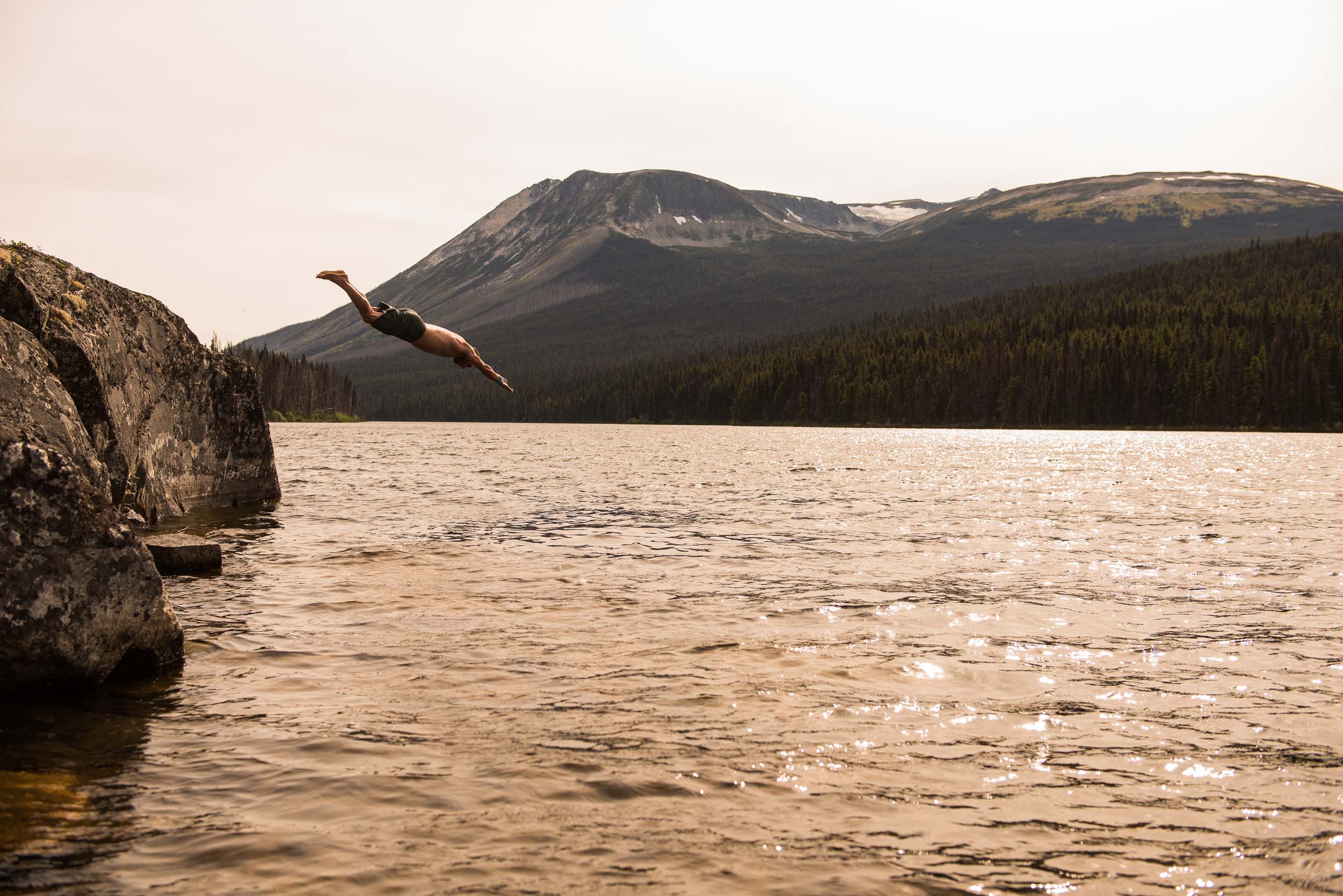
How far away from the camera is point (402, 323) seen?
13258 millimetres

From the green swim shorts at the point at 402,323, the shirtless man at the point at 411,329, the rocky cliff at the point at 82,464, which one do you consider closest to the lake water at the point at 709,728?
the rocky cliff at the point at 82,464

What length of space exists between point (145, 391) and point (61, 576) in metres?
11.9

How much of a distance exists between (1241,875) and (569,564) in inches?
489

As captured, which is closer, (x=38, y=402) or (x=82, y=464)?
(x=38, y=402)

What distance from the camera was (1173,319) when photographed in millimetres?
144000

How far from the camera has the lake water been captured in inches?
205

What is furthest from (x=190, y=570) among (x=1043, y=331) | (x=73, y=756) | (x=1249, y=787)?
(x=1043, y=331)

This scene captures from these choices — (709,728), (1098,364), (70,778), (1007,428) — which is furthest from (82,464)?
(1007,428)

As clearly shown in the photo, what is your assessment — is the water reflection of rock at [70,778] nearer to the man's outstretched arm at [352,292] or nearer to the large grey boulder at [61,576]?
the large grey boulder at [61,576]

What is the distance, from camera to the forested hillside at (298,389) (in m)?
148

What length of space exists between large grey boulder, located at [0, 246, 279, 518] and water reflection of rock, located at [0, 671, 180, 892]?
351cm

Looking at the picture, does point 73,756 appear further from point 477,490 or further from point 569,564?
point 477,490

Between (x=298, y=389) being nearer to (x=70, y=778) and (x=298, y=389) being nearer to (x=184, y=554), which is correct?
(x=184, y=554)

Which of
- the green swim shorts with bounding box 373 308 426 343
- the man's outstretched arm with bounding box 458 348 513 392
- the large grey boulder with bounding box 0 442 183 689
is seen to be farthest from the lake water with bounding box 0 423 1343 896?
the green swim shorts with bounding box 373 308 426 343
